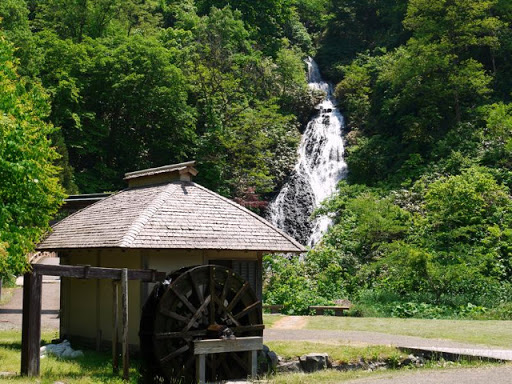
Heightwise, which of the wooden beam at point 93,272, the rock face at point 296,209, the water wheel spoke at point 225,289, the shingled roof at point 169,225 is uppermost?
the rock face at point 296,209

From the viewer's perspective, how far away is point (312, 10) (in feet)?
170

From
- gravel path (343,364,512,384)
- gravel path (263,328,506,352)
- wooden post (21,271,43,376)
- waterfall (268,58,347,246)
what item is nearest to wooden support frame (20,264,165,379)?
wooden post (21,271,43,376)

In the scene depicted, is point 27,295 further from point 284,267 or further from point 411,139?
point 411,139

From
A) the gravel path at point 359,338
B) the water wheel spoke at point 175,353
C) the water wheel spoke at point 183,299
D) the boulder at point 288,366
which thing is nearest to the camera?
the water wheel spoke at point 175,353

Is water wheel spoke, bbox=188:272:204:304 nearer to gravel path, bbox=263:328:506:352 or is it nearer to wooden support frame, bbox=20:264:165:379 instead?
wooden support frame, bbox=20:264:165:379

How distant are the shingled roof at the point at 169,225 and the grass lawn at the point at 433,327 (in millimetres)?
3974

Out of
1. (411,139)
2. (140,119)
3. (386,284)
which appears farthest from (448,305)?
(140,119)

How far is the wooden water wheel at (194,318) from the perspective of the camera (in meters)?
12.7

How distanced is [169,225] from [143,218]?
2.01ft

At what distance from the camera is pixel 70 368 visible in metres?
12.2

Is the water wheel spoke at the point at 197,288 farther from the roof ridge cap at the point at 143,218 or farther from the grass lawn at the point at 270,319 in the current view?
the grass lawn at the point at 270,319

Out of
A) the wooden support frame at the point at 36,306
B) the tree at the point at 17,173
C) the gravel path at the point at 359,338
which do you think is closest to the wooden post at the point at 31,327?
the wooden support frame at the point at 36,306

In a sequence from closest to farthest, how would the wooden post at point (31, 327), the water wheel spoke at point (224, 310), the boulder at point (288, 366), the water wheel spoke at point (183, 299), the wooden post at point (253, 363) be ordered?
1. the wooden post at point (31, 327)
2. the water wheel spoke at point (183, 299)
3. the wooden post at point (253, 363)
4. the boulder at point (288, 366)
5. the water wheel spoke at point (224, 310)

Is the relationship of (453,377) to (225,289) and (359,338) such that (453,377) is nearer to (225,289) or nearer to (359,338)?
(359,338)
